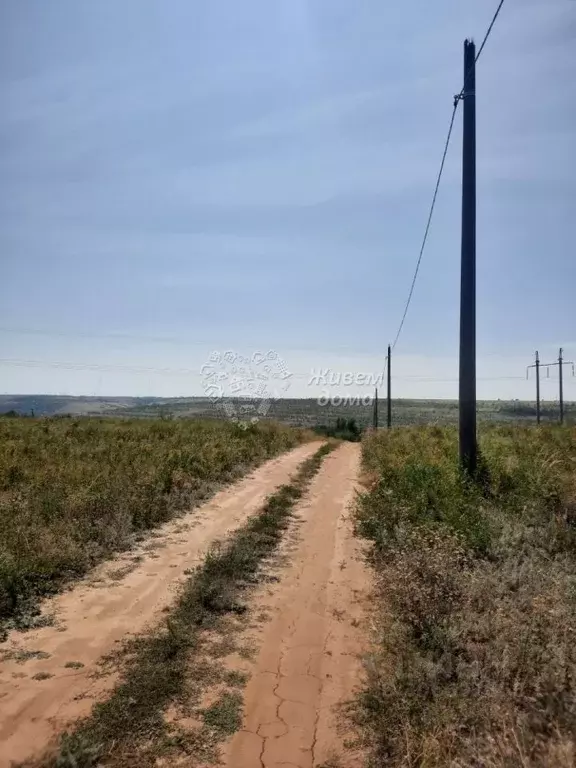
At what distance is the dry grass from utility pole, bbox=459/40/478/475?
5.30 metres

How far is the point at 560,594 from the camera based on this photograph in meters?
4.42

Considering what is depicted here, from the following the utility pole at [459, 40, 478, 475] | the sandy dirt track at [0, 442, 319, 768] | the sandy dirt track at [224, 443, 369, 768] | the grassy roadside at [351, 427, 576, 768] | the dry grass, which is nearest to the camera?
the grassy roadside at [351, 427, 576, 768]

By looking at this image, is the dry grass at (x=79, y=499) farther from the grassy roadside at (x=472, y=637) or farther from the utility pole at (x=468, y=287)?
the utility pole at (x=468, y=287)

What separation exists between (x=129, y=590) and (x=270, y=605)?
1602 mm

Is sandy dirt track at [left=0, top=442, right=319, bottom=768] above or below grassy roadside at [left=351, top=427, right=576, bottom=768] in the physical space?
below

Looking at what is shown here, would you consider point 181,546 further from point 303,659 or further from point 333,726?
point 333,726

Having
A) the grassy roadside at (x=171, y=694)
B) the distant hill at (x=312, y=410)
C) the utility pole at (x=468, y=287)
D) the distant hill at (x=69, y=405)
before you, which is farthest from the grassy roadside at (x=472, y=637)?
the distant hill at (x=69, y=405)

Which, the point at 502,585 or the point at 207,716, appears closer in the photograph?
the point at 207,716

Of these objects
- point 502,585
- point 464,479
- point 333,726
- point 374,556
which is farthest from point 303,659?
point 464,479

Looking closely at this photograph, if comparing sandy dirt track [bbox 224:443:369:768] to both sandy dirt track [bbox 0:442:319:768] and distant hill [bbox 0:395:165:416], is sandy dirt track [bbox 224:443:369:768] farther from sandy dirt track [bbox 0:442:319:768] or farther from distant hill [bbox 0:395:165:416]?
distant hill [bbox 0:395:165:416]

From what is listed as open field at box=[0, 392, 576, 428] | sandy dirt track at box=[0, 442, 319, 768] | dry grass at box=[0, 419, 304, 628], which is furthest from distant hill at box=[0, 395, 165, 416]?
sandy dirt track at box=[0, 442, 319, 768]

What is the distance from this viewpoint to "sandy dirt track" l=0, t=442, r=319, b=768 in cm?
341

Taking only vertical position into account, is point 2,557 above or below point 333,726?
above

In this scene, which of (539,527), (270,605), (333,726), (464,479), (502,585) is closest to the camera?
(333,726)
